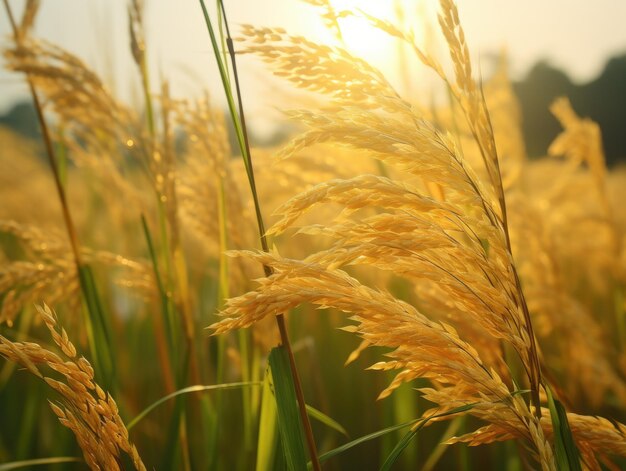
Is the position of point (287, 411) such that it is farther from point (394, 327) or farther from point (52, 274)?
point (52, 274)

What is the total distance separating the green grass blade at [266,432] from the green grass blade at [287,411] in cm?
17

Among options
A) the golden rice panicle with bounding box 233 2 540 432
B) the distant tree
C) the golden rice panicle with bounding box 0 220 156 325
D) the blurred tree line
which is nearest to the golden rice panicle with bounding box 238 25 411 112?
the golden rice panicle with bounding box 233 2 540 432

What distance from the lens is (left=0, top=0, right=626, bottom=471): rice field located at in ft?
3.42

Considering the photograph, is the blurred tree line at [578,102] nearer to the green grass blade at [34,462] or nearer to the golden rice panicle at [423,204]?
the golden rice panicle at [423,204]

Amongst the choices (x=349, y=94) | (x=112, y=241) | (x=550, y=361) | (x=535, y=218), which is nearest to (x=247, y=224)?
(x=349, y=94)

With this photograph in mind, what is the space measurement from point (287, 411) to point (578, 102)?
93.3ft

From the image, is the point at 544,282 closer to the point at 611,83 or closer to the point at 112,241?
the point at 112,241

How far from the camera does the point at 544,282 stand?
2656 millimetres

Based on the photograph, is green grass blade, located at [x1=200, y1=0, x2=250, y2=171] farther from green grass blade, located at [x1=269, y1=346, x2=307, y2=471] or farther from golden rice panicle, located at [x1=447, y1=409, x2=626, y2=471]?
golden rice panicle, located at [x1=447, y1=409, x2=626, y2=471]

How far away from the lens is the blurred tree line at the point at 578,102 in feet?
82.8

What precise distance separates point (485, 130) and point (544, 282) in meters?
1.71

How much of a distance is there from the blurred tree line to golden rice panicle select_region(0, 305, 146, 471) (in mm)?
24919

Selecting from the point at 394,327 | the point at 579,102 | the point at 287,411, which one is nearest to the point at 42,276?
the point at 287,411

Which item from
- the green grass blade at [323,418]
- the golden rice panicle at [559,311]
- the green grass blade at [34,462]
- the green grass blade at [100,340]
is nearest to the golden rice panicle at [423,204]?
the green grass blade at [323,418]
